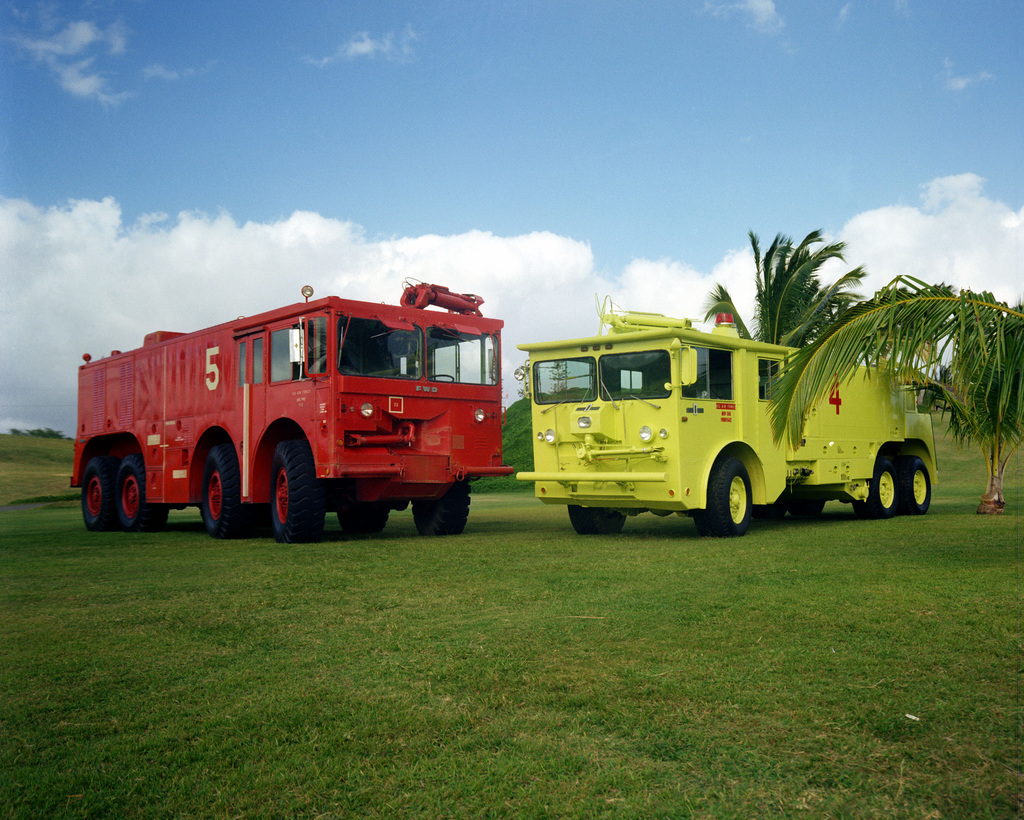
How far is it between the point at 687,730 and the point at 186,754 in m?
1.99

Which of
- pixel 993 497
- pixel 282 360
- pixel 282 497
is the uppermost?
pixel 282 360

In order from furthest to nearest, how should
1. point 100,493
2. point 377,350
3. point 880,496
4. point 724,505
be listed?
point 100,493 → point 880,496 → point 377,350 → point 724,505

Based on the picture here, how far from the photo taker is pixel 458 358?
12430 mm

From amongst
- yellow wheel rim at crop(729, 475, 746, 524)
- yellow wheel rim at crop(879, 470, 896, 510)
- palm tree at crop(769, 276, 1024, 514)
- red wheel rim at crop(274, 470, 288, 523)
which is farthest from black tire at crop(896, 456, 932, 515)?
red wheel rim at crop(274, 470, 288, 523)

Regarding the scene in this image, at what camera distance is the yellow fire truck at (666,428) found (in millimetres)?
10695

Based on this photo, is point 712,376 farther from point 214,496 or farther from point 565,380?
point 214,496

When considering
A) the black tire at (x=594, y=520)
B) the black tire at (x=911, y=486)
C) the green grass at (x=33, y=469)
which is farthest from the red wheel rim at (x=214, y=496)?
the green grass at (x=33, y=469)

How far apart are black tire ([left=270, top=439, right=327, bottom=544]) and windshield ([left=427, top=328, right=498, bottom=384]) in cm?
205

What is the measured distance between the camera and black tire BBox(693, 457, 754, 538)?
435 inches

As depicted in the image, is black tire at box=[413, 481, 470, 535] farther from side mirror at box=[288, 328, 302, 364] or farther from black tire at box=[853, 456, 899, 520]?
black tire at box=[853, 456, 899, 520]

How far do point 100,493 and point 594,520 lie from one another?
9292 mm

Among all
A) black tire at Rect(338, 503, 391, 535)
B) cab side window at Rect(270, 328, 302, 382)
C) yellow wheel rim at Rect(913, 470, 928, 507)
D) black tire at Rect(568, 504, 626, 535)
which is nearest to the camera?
cab side window at Rect(270, 328, 302, 382)

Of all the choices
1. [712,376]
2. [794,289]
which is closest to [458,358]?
[712,376]

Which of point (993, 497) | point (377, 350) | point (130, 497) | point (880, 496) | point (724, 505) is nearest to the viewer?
point (724, 505)
